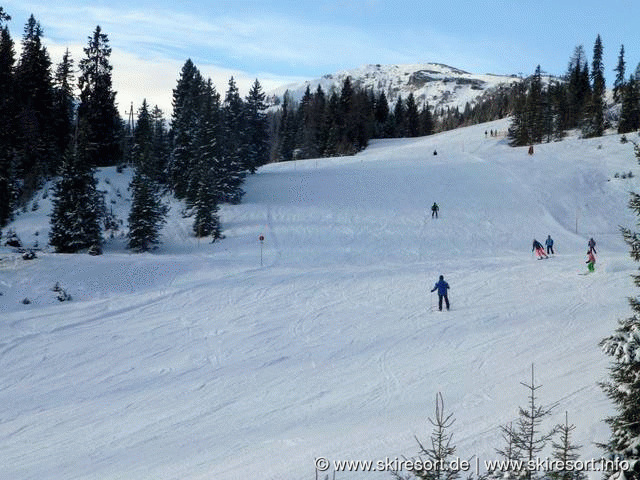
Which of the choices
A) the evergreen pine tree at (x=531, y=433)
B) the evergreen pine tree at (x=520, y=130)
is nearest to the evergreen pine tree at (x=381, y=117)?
the evergreen pine tree at (x=520, y=130)

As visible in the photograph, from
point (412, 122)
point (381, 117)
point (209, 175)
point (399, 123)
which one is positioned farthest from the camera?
point (412, 122)

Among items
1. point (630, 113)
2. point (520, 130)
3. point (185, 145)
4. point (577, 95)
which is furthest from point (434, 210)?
point (577, 95)

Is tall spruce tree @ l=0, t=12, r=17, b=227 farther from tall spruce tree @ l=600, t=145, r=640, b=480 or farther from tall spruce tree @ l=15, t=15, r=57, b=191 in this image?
tall spruce tree @ l=600, t=145, r=640, b=480

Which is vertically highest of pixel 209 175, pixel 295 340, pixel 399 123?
pixel 399 123

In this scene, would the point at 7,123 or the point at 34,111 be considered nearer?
the point at 7,123

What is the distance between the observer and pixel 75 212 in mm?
29594

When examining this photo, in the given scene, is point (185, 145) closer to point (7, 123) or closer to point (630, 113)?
point (7, 123)

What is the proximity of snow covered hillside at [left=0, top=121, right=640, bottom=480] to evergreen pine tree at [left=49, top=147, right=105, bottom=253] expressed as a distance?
2.06 metres

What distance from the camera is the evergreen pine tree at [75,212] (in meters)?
29.5

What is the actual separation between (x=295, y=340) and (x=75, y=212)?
17.4 meters

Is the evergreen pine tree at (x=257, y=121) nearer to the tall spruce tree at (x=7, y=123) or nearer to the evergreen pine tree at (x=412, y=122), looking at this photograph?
the tall spruce tree at (x=7, y=123)

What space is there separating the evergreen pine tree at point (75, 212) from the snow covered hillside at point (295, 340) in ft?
6.77

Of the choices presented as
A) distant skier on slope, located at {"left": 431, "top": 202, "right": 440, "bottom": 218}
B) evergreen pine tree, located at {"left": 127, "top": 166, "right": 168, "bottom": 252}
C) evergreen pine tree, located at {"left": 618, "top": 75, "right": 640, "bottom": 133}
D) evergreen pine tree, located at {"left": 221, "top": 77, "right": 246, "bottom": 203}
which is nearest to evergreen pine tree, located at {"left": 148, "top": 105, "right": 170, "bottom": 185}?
evergreen pine tree, located at {"left": 221, "top": 77, "right": 246, "bottom": 203}

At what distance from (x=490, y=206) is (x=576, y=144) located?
20538 millimetres
